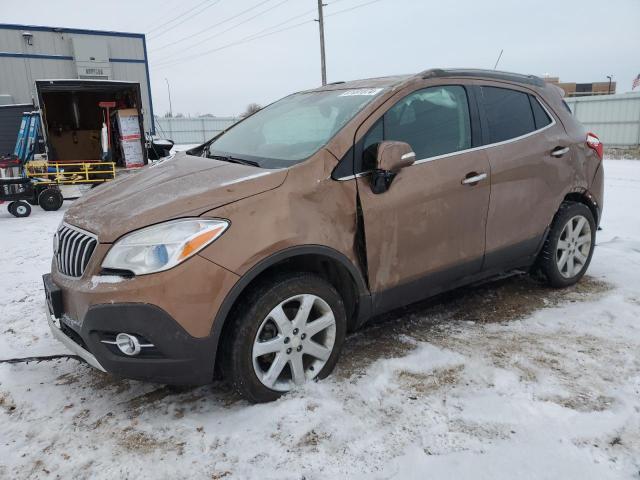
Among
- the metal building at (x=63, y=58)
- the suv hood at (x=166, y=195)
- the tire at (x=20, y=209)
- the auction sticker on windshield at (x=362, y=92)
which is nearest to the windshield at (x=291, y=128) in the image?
the auction sticker on windshield at (x=362, y=92)

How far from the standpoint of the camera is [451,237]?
315 cm

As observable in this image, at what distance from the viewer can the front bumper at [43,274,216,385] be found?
2.20 meters

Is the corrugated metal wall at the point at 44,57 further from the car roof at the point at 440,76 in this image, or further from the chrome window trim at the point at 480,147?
the chrome window trim at the point at 480,147

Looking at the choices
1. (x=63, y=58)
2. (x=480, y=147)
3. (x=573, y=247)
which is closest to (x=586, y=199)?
(x=573, y=247)

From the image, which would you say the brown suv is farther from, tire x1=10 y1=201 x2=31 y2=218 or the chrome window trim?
tire x1=10 y1=201 x2=31 y2=218

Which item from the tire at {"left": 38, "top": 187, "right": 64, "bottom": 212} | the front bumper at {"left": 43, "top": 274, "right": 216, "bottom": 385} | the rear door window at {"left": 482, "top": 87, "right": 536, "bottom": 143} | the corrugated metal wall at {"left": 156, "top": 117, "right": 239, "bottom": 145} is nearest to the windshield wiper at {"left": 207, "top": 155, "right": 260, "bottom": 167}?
the front bumper at {"left": 43, "top": 274, "right": 216, "bottom": 385}

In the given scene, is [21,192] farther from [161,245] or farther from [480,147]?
[480,147]

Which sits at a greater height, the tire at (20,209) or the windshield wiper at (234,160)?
the windshield wiper at (234,160)

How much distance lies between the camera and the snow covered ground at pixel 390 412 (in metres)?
2.12

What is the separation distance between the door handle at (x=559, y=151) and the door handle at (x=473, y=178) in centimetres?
85

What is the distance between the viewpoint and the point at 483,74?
3.53 meters

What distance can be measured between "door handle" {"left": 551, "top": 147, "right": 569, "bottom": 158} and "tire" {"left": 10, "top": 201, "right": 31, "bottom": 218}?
9.13m

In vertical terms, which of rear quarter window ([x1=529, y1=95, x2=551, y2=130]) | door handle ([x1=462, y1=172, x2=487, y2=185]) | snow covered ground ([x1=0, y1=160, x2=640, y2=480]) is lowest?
snow covered ground ([x1=0, y1=160, x2=640, y2=480])

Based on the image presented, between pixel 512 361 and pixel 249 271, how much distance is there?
1.71 meters
